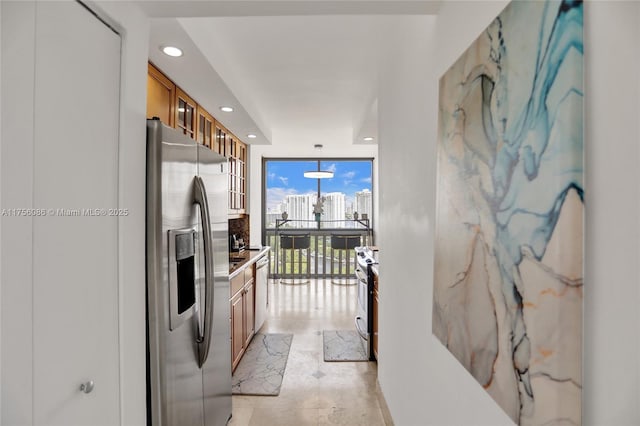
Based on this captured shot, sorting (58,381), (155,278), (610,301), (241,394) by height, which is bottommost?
(241,394)

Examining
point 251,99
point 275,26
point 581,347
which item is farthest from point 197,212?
point 251,99

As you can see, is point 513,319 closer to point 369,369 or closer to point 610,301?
point 610,301

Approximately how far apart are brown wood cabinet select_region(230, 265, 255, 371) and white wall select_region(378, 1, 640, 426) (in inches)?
49.8

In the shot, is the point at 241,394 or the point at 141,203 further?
the point at 241,394

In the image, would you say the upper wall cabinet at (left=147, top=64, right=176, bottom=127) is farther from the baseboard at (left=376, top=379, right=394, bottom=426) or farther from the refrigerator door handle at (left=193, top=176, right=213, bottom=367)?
the baseboard at (left=376, top=379, right=394, bottom=426)

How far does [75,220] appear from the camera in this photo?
963mm

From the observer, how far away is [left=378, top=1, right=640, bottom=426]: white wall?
0.51 m

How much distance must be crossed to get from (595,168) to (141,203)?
1.38 m

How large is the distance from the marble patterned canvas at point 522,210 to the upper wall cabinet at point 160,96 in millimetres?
1883

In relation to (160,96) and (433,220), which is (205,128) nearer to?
(160,96)

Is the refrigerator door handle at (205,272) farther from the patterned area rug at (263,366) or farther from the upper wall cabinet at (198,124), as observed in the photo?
the patterned area rug at (263,366)

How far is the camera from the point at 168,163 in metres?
1.40

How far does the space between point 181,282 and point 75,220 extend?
0.63 m

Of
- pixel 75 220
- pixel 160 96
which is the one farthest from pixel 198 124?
pixel 75 220
